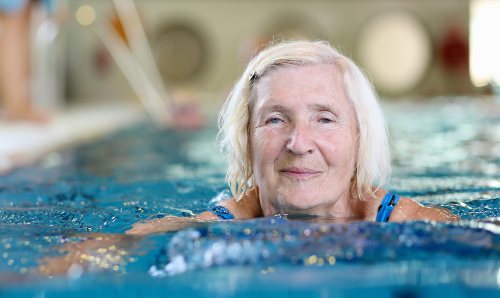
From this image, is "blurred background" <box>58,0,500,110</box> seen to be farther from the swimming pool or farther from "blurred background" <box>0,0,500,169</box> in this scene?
the swimming pool

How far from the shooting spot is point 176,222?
1951mm

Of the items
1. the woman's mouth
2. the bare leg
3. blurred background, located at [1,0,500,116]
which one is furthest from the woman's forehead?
blurred background, located at [1,0,500,116]

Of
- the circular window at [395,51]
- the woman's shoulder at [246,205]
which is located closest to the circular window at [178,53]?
the circular window at [395,51]

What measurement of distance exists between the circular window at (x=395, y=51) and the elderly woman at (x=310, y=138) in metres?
12.5

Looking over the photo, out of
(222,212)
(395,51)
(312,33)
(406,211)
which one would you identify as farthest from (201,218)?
(395,51)

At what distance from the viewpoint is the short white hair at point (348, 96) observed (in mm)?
2086

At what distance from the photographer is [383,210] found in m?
2.20

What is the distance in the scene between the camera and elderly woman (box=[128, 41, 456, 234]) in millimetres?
2008

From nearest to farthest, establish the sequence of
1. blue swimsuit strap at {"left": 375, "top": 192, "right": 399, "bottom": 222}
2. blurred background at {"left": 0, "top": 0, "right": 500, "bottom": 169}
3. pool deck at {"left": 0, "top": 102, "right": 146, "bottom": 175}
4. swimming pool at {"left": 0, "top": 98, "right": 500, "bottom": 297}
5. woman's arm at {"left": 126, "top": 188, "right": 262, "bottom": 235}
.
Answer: swimming pool at {"left": 0, "top": 98, "right": 500, "bottom": 297} < woman's arm at {"left": 126, "top": 188, "right": 262, "bottom": 235} < blue swimsuit strap at {"left": 375, "top": 192, "right": 399, "bottom": 222} < pool deck at {"left": 0, "top": 102, "right": 146, "bottom": 175} < blurred background at {"left": 0, "top": 0, "right": 500, "bottom": 169}

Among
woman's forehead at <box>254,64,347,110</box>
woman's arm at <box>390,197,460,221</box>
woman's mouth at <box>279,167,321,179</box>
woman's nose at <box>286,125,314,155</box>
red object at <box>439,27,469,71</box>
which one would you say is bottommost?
woman's arm at <box>390,197,460,221</box>

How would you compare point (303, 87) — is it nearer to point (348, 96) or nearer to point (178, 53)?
point (348, 96)

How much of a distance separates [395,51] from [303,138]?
13.0 metres

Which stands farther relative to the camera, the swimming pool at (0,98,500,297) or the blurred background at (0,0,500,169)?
the blurred background at (0,0,500,169)

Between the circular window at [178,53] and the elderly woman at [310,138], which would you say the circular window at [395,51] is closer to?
the circular window at [178,53]
